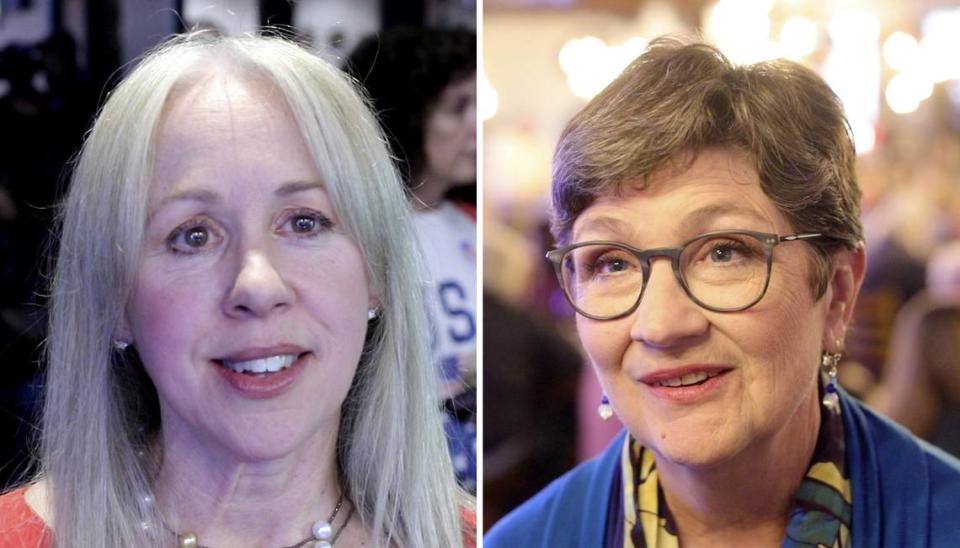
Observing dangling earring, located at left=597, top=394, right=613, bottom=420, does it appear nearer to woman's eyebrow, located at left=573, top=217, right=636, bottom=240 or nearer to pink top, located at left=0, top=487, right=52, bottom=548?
woman's eyebrow, located at left=573, top=217, right=636, bottom=240

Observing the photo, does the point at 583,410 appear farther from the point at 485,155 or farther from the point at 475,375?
the point at 485,155

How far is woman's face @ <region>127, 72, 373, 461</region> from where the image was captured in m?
1.62

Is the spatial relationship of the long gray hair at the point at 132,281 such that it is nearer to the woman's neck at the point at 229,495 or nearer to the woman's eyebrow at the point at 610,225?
the woman's neck at the point at 229,495

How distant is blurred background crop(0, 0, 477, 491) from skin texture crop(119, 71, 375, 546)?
9.3 inches

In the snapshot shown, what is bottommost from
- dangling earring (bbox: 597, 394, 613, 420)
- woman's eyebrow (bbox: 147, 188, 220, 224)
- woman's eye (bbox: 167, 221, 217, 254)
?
dangling earring (bbox: 597, 394, 613, 420)

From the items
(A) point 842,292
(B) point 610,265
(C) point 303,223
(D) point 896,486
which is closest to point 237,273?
(C) point 303,223

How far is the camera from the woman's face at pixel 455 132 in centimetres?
199

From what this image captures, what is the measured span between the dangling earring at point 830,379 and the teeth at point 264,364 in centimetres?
87

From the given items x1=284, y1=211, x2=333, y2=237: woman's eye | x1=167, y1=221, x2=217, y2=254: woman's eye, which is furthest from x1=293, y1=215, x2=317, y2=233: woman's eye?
x1=167, y1=221, x2=217, y2=254: woman's eye

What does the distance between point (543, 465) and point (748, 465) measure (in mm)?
380

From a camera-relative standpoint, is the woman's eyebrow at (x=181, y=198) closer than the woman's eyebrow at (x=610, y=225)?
Yes

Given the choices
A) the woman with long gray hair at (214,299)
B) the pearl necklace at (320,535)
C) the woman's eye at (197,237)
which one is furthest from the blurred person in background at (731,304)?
the woman's eye at (197,237)

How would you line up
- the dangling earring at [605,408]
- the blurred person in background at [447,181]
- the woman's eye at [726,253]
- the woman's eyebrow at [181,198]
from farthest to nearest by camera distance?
the blurred person in background at [447,181] → the dangling earring at [605,408] → the woman's eye at [726,253] → the woman's eyebrow at [181,198]

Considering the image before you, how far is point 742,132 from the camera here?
66.7 inches
